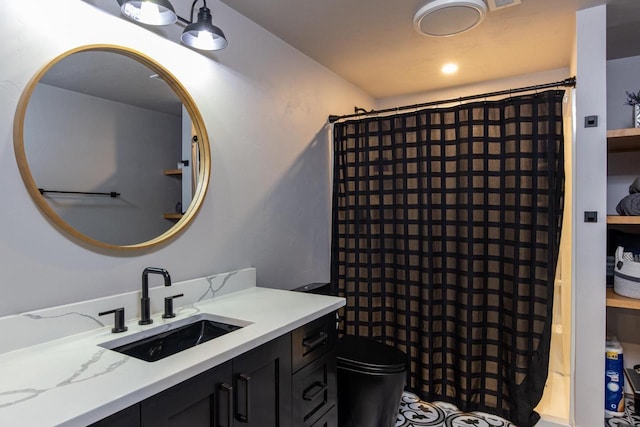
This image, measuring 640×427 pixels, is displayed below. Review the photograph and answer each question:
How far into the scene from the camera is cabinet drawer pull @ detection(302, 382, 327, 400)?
147 cm

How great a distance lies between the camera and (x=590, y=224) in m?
1.86

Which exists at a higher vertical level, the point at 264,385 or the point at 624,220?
the point at 624,220

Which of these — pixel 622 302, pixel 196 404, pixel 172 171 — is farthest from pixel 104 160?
pixel 622 302

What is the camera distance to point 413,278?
2.38m

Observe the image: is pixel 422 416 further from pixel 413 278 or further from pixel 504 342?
pixel 413 278

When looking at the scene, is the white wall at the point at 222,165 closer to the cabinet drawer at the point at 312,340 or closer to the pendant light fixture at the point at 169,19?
the pendant light fixture at the point at 169,19

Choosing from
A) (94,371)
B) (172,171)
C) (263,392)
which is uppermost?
(172,171)

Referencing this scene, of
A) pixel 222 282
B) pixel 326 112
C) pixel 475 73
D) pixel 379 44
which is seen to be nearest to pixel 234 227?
pixel 222 282

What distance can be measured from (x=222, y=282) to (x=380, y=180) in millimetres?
1289

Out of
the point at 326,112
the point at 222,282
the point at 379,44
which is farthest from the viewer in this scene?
the point at 326,112

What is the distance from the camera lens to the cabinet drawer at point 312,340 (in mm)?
1399

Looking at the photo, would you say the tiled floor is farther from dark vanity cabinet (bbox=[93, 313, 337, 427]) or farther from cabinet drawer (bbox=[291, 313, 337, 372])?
cabinet drawer (bbox=[291, 313, 337, 372])

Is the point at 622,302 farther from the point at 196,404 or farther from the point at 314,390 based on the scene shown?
the point at 196,404

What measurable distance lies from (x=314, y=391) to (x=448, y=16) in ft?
6.41
